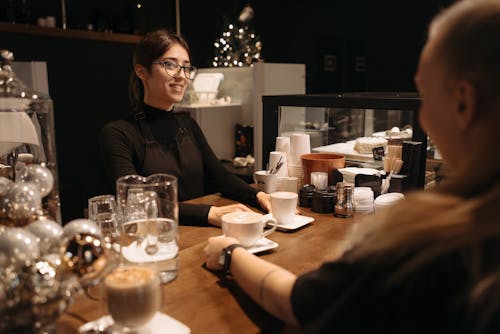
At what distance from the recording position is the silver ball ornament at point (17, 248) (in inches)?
32.0

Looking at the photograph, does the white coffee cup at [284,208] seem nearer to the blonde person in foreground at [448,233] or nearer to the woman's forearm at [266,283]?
the woman's forearm at [266,283]

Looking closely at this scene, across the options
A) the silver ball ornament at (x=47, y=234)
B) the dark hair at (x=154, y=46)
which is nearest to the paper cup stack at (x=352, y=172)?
the dark hair at (x=154, y=46)

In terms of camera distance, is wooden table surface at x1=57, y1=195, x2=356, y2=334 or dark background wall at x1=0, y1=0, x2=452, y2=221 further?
dark background wall at x1=0, y1=0, x2=452, y2=221

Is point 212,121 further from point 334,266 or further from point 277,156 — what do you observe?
point 334,266

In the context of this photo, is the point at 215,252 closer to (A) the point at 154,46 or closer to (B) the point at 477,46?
(B) the point at 477,46

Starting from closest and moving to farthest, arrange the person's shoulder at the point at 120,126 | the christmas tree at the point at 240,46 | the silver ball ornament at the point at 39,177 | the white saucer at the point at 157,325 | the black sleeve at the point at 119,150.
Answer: the white saucer at the point at 157,325
the silver ball ornament at the point at 39,177
the black sleeve at the point at 119,150
the person's shoulder at the point at 120,126
the christmas tree at the point at 240,46

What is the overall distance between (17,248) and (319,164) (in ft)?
4.51

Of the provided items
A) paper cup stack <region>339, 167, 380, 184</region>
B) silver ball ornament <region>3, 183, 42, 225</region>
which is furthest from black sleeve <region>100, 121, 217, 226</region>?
silver ball ornament <region>3, 183, 42, 225</region>

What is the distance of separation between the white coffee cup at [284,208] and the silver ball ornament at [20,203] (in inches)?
32.0

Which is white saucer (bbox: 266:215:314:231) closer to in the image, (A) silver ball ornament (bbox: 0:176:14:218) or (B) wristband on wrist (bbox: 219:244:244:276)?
(B) wristband on wrist (bbox: 219:244:244:276)

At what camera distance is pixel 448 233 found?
2.20 feet

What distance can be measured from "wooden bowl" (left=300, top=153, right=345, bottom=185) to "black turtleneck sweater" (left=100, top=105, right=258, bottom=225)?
246mm

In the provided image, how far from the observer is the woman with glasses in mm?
2209

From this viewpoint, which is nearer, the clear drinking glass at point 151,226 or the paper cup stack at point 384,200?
the clear drinking glass at point 151,226
